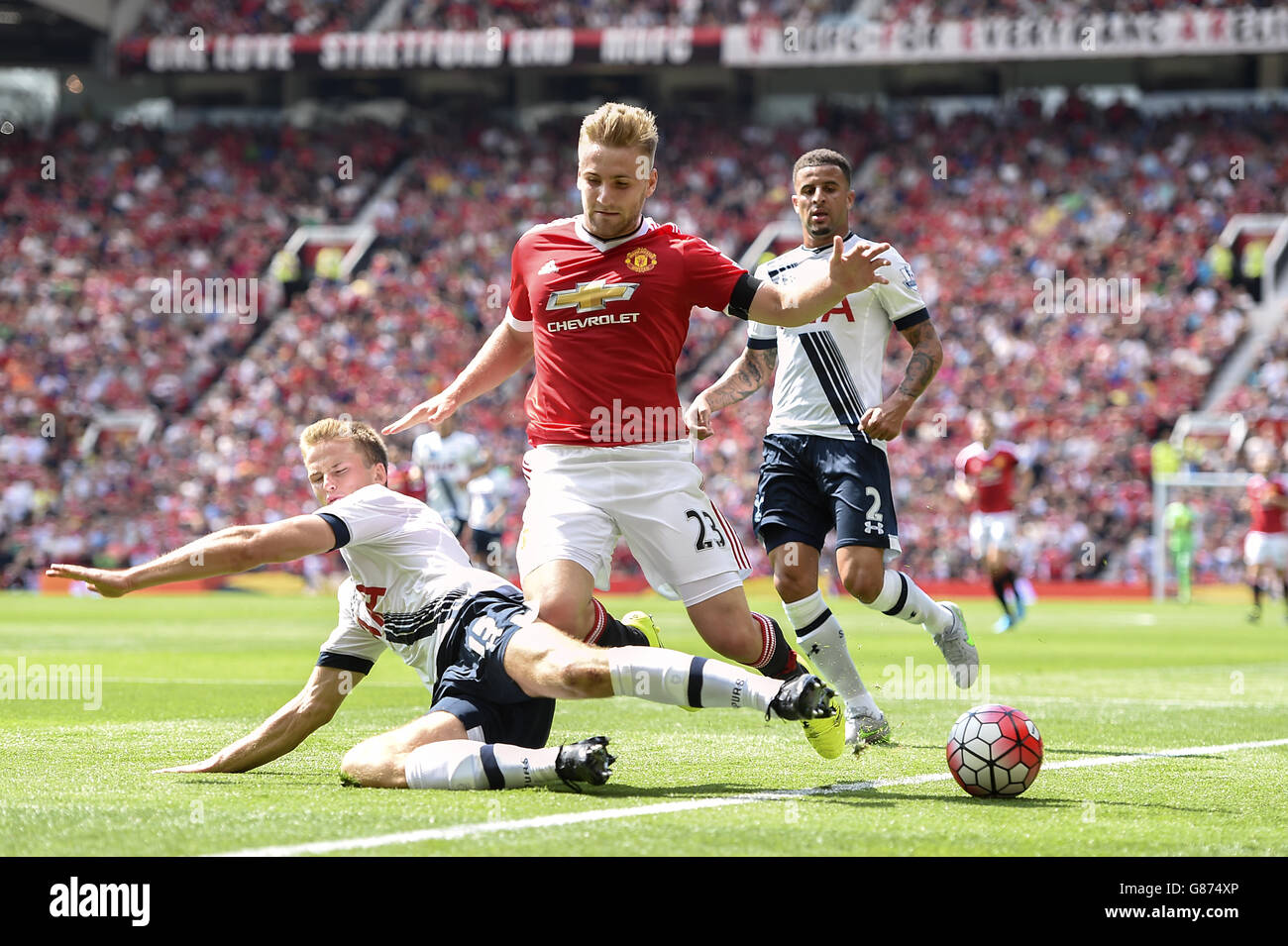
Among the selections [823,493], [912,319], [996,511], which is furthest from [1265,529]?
[823,493]

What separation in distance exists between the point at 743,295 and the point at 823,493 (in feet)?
7.05

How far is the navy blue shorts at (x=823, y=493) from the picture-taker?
24.3 feet

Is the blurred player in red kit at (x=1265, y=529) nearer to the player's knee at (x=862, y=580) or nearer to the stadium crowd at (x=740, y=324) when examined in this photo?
the stadium crowd at (x=740, y=324)

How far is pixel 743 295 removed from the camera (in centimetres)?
565

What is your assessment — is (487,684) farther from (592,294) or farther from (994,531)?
(994,531)

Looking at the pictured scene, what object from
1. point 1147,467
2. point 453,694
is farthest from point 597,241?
point 1147,467

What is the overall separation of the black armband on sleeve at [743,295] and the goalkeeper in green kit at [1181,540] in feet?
73.1

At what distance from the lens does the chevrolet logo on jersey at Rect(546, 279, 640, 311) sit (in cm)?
575

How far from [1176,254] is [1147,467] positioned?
17.4 ft

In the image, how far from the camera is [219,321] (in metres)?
35.0

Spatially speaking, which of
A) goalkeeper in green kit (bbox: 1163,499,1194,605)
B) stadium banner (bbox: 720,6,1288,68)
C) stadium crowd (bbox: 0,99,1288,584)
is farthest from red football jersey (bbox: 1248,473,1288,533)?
A: stadium banner (bbox: 720,6,1288,68)

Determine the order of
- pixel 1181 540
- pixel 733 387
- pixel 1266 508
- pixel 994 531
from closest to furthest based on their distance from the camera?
pixel 733 387, pixel 994 531, pixel 1266 508, pixel 1181 540
